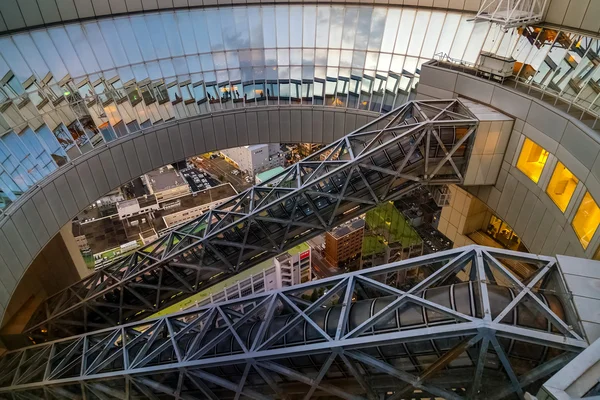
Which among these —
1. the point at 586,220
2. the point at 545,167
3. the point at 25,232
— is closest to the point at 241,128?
the point at 25,232

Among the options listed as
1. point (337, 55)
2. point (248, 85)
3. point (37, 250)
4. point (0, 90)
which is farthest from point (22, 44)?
point (337, 55)

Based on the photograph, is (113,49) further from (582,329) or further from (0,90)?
(582,329)

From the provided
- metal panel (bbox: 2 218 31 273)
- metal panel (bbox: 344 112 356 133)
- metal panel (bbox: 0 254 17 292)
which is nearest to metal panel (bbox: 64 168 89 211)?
metal panel (bbox: 2 218 31 273)

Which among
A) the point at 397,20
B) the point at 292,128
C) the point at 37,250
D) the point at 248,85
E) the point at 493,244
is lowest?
the point at 493,244

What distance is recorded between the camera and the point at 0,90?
1719 cm

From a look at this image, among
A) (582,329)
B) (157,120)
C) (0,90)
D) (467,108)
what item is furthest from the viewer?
(157,120)

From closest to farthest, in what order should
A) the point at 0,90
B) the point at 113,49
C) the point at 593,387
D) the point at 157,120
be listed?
the point at 593,387 < the point at 0,90 < the point at 113,49 < the point at 157,120

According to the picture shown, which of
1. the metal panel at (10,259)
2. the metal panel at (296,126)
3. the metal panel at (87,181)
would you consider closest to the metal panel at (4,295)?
the metal panel at (10,259)

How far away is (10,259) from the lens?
15.3 meters

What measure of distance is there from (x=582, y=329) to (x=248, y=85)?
2404 centimetres

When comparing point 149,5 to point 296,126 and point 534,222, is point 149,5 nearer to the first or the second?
point 296,126

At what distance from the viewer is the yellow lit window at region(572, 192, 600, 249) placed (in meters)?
14.1

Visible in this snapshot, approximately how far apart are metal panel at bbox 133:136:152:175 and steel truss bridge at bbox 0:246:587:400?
1156 centimetres

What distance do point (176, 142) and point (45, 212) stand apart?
31.4 ft
